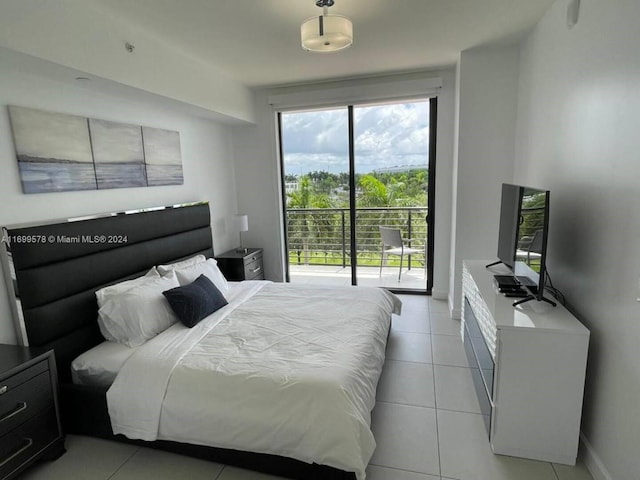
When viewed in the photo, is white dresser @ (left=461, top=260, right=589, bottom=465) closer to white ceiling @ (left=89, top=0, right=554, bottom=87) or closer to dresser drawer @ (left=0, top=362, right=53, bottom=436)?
white ceiling @ (left=89, top=0, right=554, bottom=87)

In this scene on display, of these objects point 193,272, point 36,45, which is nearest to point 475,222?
point 193,272

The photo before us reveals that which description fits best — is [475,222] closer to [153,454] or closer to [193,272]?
[193,272]

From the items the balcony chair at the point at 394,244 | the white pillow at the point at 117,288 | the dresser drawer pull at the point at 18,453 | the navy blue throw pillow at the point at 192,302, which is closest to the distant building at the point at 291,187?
the balcony chair at the point at 394,244

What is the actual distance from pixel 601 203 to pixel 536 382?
98 centimetres

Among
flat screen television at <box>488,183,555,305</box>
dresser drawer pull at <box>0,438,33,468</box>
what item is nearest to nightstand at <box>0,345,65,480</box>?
dresser drawer pull at <box>0,438,33,468</box>

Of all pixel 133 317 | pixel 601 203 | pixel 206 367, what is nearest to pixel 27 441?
pixel 133 317

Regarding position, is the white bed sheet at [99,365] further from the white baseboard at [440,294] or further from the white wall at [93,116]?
the white baseboard at [440,294]

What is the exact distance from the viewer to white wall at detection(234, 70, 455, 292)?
4.02m

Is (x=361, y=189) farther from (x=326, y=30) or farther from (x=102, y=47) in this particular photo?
(x=102, y=47)

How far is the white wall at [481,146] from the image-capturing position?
3.34 m

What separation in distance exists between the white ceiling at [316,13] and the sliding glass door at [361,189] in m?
0.78

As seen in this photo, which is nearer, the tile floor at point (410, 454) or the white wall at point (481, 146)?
the tile floor at point (410, 454)

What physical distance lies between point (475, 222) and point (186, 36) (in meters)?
3.09

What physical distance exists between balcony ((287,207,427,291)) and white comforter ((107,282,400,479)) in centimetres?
244
